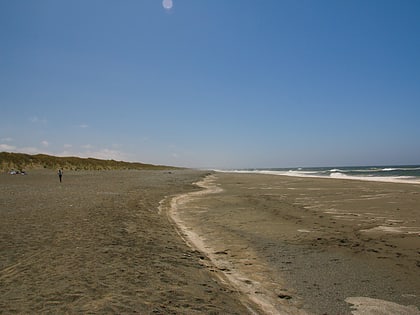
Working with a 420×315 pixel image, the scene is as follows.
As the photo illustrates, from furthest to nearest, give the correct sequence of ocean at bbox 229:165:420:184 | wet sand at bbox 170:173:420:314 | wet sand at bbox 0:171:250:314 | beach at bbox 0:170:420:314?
ocean at bbox 229:165:420:184 → wet sand at bbox 170:173:420:314 → beach at bbox 0:170:420:314 → wet sand at bbox 0:171:250:314

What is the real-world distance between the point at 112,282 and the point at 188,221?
6990 mm

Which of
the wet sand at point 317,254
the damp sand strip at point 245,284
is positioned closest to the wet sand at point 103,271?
the damp sand strip at point 245,284

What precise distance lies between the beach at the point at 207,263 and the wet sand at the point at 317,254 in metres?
0.03

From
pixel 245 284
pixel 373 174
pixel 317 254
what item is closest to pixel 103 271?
pixel 245 284

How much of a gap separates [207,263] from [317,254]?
2782 millimetres

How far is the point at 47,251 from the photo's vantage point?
7.01 metres

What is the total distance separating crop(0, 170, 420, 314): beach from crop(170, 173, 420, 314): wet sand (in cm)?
3

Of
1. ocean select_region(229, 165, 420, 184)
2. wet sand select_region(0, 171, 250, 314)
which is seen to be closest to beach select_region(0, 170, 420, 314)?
wet sand select_region(0, 171, 250, 314)

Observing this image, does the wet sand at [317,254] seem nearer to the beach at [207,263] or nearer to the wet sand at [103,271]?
the beach at [207,263]

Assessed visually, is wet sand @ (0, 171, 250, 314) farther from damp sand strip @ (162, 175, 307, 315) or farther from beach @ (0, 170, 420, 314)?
damp sand strip @ (162, 175, 307, 315)

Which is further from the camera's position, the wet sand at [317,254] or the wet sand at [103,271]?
the wet sand at [317,254]

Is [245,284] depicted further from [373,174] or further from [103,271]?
[373,174]

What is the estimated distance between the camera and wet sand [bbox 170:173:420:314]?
16.5 ft

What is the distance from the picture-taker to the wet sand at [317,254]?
5.04m
